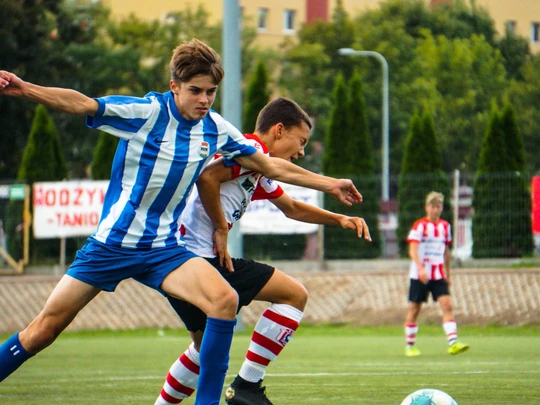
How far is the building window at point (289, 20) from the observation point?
2817 inches

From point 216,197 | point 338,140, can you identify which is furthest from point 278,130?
point 338,140

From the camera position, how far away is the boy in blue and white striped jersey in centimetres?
607

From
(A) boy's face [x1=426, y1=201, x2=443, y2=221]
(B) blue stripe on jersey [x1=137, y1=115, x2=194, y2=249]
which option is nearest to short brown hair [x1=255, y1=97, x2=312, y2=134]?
(B) blue stripe on jersey [x1=137, y1=115, x2=194, y2=249]

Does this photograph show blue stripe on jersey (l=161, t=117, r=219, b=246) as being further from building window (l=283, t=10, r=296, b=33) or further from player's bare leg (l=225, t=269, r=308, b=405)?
building window (l=283, t=10, r=296, b=33)

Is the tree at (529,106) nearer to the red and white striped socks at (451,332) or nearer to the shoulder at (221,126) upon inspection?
the red and white striped socks at (451,332)

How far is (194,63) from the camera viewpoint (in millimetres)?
6180

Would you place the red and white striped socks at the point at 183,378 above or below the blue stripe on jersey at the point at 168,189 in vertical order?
below

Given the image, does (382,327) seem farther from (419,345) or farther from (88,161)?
(88,161)

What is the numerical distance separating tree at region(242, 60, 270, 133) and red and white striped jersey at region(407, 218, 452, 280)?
10356mm

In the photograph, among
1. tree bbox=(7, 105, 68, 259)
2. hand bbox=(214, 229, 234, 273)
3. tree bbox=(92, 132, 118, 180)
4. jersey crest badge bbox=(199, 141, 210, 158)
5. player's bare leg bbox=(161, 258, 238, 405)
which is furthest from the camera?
tree bbox=(92, 132, 118, 180)

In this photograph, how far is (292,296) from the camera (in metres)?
6.88

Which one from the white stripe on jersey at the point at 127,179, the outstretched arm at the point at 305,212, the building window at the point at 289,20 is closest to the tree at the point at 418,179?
the outstretched arm at the point at 305,212

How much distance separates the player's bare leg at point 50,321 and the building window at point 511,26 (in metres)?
62.3

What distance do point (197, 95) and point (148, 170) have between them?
499mm
